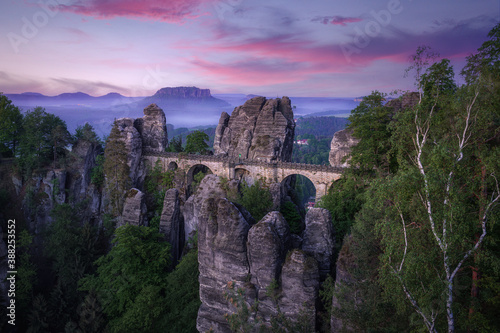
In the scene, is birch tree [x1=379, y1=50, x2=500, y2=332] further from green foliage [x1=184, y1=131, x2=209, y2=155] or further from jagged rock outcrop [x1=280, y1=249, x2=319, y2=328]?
green foliage [x1=184, y1=131, x2=209, y2=155]

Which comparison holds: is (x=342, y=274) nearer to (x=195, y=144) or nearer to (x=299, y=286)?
(x=299, y=286)

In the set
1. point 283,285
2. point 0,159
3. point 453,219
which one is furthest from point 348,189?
point 0,159

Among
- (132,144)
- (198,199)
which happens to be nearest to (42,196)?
(132,144)

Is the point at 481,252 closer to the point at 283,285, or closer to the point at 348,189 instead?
the point at 283,285

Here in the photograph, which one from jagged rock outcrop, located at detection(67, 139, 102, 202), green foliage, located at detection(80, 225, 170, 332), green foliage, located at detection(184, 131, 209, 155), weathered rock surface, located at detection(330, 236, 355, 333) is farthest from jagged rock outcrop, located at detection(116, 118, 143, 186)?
weathered rock surface, located at detection(330, 236, 355, 333)

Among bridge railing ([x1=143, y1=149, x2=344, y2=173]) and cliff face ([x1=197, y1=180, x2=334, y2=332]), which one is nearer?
cliff face ([x1=197, y1=180, x2=334, y2=332])

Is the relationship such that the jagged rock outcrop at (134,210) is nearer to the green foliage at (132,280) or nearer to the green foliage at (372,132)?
the green foliage at (132,280)
